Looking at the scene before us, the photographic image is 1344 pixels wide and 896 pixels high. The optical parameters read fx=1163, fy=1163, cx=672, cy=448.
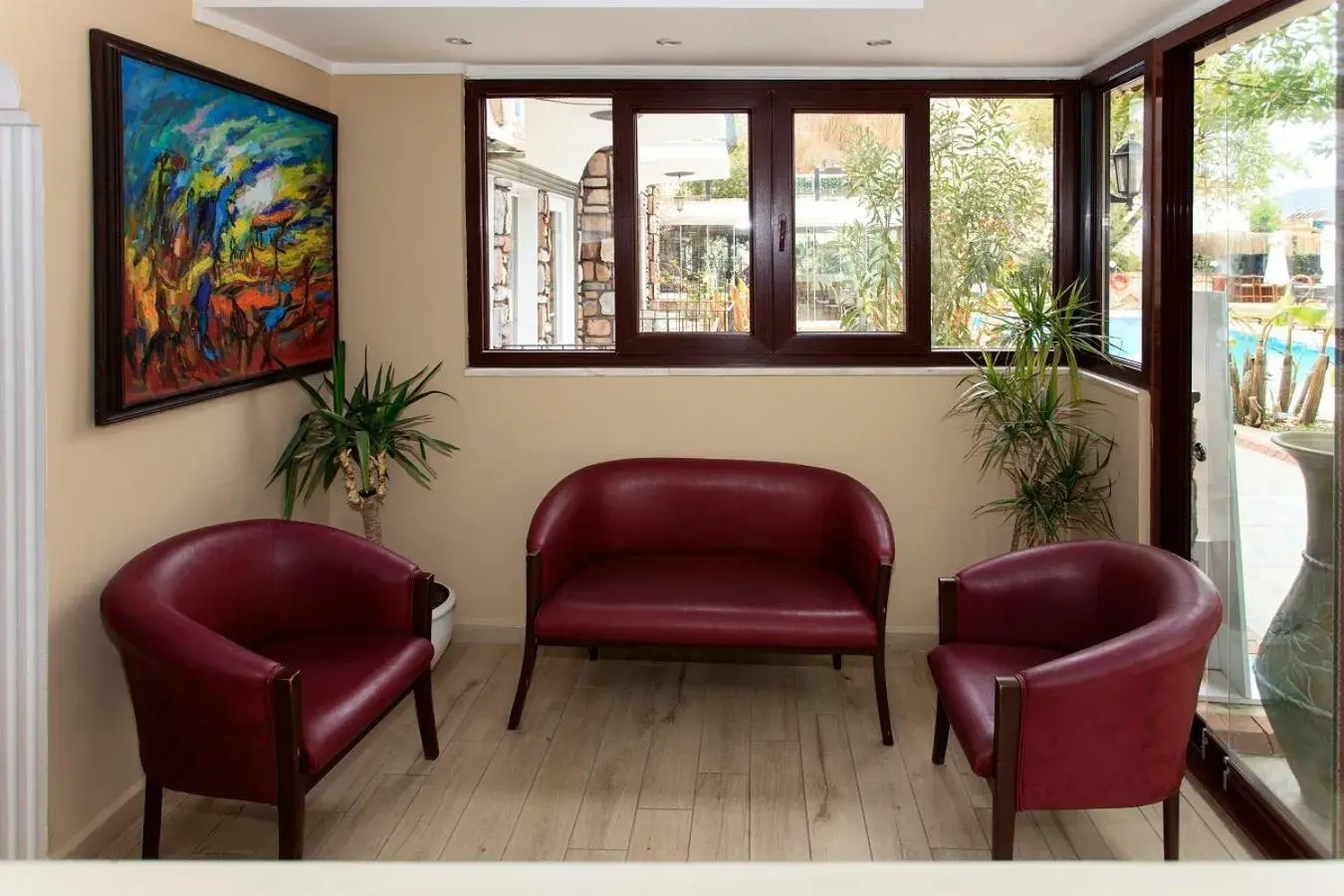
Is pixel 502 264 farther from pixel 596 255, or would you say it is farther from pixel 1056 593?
pixel 1056 593

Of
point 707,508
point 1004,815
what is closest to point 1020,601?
point 1004,815

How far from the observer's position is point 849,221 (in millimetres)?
5016

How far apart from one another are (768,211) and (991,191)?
97cm

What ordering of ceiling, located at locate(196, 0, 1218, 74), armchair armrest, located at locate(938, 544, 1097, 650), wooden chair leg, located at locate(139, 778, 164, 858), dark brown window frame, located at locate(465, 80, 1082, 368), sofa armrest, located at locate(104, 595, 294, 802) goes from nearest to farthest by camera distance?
sofa armrest, located at locate(104, 595, 294, 802), wooden chair leg, located at locate(139, 778, 164, 858), armchair armrest, located at locate(938, 544, 1097, 650), ceiling, located at locate(196, 0, 1218, 74), dark brown window frame, located at locate(465, 80, 1082, 368)

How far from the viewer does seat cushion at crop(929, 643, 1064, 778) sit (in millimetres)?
2977

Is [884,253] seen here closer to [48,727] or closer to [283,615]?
[283,615]

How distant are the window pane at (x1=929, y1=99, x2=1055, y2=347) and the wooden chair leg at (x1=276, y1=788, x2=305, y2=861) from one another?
3365 millimetres

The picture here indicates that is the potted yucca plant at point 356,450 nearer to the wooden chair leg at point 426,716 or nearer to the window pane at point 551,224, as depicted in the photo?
the wooden chair leg at point 426,716

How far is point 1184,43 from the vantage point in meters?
3.83

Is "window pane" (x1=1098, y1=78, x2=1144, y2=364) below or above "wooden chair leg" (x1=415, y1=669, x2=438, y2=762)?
above

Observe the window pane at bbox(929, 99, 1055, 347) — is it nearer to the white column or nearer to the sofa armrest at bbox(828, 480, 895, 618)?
the sofa armrest at bbox(828, 480, 895, 618)

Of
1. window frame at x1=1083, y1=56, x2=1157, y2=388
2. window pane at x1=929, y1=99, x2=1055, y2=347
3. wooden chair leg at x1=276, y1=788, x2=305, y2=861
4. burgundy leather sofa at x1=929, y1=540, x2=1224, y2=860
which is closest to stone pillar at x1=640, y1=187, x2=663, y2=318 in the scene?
window pane at x1=929, y1=99, x2=1055, y2=347

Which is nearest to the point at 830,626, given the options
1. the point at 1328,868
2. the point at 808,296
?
the point at 808,296

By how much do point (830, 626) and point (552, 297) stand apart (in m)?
2.04
